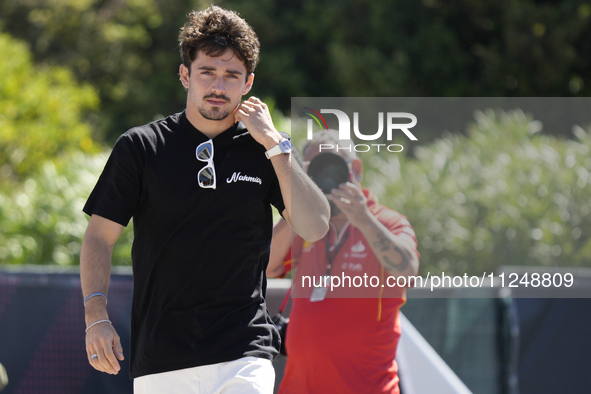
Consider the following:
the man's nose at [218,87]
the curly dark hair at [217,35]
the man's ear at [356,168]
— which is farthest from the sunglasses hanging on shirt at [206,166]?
the man's ear at [356,168]

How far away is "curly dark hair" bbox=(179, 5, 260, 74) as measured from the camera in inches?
87.9

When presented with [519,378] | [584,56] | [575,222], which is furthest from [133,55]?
[519,378]

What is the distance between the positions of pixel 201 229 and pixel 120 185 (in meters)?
0.30

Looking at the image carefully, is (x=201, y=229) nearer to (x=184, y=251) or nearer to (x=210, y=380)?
(x=184, y=251)

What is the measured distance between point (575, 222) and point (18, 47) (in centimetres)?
920

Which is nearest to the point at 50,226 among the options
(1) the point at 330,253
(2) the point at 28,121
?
(1) the point at 330,253

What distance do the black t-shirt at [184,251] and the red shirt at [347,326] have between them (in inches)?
21.0

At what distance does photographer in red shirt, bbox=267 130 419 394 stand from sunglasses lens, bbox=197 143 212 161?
673 mm

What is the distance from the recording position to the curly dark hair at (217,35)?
223 cm

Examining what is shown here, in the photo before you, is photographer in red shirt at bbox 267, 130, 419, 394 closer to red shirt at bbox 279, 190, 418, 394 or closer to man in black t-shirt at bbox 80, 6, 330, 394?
red shirt at bbox 279, 190, 418, 394

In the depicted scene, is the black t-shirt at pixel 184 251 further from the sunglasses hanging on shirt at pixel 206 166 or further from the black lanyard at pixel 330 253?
the black lanyard at pixel 330 253

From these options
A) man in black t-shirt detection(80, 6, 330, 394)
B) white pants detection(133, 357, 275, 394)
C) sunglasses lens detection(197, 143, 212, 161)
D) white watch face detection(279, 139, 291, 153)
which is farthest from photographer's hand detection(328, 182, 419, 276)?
white pants detection(133, 357, 275, 394)

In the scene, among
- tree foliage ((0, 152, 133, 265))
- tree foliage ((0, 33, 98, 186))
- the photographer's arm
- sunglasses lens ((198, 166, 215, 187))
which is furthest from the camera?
tree foliage ((0, 33, 98, 186))

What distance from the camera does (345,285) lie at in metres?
2.75
